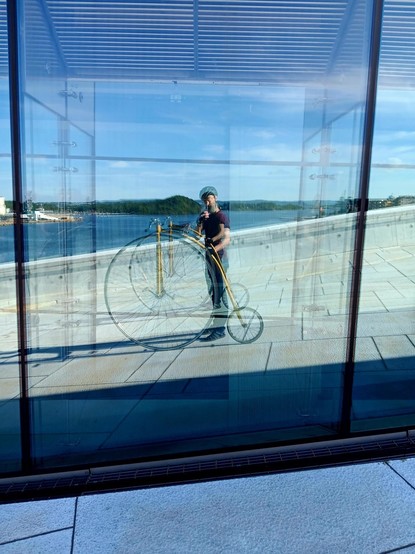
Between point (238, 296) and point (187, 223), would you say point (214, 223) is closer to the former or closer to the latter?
point (187, 223)

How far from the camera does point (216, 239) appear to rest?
2.82 m

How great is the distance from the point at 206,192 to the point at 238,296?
677 mm

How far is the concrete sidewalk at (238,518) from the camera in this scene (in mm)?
A: 1895

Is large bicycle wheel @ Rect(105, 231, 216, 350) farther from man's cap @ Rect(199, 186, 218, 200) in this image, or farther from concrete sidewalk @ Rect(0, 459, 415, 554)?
concrete sidewalk @ Rect(0, 459, 415, 554)

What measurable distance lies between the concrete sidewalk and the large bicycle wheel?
92 cm

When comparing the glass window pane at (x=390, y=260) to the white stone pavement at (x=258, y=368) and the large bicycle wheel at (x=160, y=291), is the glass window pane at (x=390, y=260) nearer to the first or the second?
the white stone pavement at (x=258, y=368)

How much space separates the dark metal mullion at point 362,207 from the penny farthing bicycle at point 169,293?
576mm

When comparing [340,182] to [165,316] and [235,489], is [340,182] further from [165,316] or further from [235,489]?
[235,489]

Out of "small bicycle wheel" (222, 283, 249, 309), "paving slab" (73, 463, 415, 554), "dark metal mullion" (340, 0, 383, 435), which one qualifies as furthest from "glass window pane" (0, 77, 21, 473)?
"dark metal mullion" (340, 0, 383, 435)

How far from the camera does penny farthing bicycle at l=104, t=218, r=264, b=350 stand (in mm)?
2734

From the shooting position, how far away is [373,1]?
8.34 feet

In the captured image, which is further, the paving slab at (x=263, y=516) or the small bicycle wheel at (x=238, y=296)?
the small bicycle wheel at (x=238, y=296)

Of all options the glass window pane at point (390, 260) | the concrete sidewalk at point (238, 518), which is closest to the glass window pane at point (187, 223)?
the glass window pane at point (390, 260)

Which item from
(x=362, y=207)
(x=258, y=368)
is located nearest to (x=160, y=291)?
(x=258, y=368)
